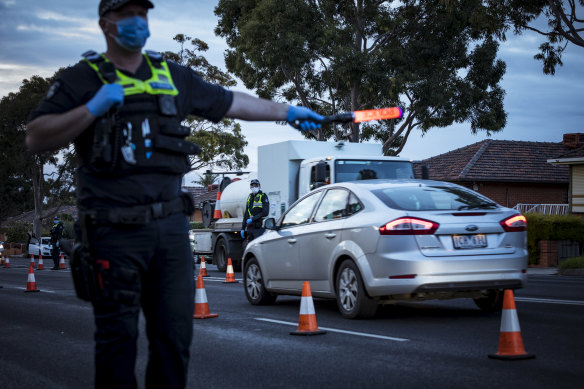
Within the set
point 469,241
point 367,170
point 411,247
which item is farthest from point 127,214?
point 367,170

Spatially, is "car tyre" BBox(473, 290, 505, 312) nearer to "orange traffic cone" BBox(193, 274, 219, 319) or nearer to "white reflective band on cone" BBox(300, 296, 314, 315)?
"white reflective band on cone" BBox(300, 296, 314, 315)

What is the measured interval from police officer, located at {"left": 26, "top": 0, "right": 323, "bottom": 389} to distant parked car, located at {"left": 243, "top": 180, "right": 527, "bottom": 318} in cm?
551

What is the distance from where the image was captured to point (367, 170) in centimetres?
1612

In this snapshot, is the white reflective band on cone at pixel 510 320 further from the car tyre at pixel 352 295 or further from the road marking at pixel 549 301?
the road marking at pixel 549 301

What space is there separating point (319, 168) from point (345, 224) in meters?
6.06

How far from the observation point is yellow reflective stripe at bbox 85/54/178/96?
12.1 ft

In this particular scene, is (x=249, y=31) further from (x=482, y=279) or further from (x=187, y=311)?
(x=187, y=311)

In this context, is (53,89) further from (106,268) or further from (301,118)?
(301,118)

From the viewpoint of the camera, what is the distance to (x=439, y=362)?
673 centimetres

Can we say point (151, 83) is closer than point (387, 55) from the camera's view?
Yes

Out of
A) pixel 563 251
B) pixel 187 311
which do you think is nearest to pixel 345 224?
pixel 187 311

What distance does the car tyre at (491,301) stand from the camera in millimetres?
10031

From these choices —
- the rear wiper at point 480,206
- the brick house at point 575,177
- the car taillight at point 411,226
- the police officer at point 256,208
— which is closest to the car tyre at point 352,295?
the car taillight at point 411,226

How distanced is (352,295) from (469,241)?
59.6 inches
